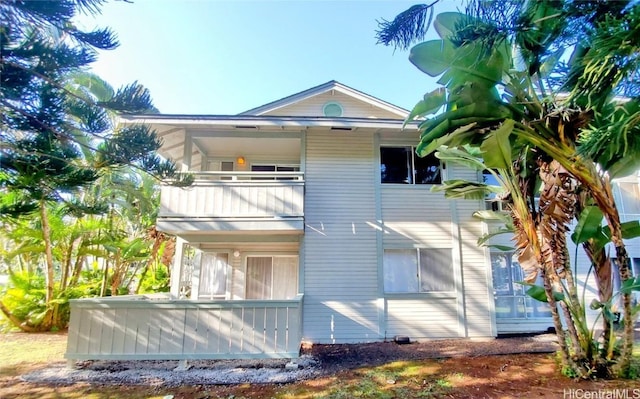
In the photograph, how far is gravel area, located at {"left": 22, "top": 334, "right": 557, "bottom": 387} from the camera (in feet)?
20.6

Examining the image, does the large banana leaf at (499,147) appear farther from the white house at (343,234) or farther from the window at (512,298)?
the window at (512,298)

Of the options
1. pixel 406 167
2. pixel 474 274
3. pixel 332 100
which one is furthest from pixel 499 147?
pixel 332 100

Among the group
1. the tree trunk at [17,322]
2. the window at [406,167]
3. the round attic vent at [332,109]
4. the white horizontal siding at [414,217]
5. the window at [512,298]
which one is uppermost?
the round attic vent at [332,109]

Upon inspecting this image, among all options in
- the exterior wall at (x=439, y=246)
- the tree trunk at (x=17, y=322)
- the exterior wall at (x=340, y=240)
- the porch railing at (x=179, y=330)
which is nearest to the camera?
the porch railing at (x=179, y=330)

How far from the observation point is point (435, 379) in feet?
19.3

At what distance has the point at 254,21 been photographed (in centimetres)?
693

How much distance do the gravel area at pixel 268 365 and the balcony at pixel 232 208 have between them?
332 cm

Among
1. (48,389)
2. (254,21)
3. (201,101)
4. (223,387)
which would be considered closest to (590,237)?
(223,387)

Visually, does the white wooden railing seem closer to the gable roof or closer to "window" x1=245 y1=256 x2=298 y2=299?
"window" x1=245 y1=256 x2=298 y2=299

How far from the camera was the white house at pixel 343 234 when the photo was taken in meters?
9.16

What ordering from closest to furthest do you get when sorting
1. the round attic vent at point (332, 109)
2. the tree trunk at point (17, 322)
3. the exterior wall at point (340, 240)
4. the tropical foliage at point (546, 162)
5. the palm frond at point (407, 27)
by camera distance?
the palm frond at point (407, 27) < the tropical foliage at point (546, 162) < the exterior wall at point (340, 240) < the tree trunk at point (17, 322) < the round attic vent at point (332, 109)

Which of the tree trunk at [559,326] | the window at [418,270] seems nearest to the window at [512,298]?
the window at [418,270]

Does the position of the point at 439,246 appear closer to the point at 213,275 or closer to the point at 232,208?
the point at 232,208

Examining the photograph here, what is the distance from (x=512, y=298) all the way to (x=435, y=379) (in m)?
6.14
